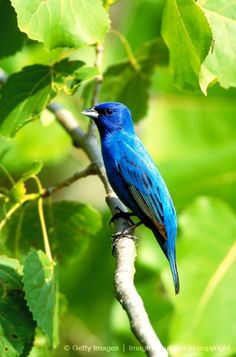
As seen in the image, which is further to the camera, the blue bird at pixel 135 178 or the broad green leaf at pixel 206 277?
the broad green leaf at pixel 206 277

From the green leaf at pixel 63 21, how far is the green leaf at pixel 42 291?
805mm

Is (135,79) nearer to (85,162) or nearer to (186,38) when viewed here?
(186,38)

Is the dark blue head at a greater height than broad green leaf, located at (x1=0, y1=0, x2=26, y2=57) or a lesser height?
lesser

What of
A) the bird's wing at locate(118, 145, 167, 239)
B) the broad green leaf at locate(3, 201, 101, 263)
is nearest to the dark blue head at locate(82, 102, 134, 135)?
the bird's wing at locate(118, 145, 167, 239)

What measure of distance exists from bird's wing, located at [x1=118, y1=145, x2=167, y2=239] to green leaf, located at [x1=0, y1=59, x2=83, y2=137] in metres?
0.68

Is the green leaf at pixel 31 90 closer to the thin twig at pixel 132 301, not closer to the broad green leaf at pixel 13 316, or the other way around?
the broad green leaf at pixel 13 316

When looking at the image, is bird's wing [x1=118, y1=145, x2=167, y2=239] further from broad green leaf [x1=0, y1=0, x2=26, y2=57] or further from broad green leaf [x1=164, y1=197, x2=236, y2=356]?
broad green leaf [x1=0, y1=0, x2=26, y2=57]

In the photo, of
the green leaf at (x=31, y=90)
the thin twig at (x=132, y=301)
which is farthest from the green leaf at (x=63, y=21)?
the thin twig at (x=132, y=301)

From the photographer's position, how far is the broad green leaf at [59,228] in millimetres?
3959

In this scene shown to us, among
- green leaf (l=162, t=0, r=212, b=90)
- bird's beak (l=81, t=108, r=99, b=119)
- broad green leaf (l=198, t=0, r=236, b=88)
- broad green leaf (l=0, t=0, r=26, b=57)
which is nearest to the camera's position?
green leaf (l=162, t=0, r=212, b=90)

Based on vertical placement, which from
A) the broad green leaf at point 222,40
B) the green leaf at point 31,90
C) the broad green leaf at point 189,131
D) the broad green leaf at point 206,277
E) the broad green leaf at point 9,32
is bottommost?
the broad green leaf at point 189,131

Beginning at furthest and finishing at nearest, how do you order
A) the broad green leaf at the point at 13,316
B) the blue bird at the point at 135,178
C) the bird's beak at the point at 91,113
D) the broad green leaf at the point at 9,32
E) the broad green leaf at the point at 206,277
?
the broad green leaf at the point at 206,277, the bird's beak at the point at 91,113, the blue bird at the point at 135,178, the broad green leaf at the point at 9,32, the broad green leaf at the point at 13,316

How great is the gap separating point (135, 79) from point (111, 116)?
22cm

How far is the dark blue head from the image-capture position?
14.5 feet
